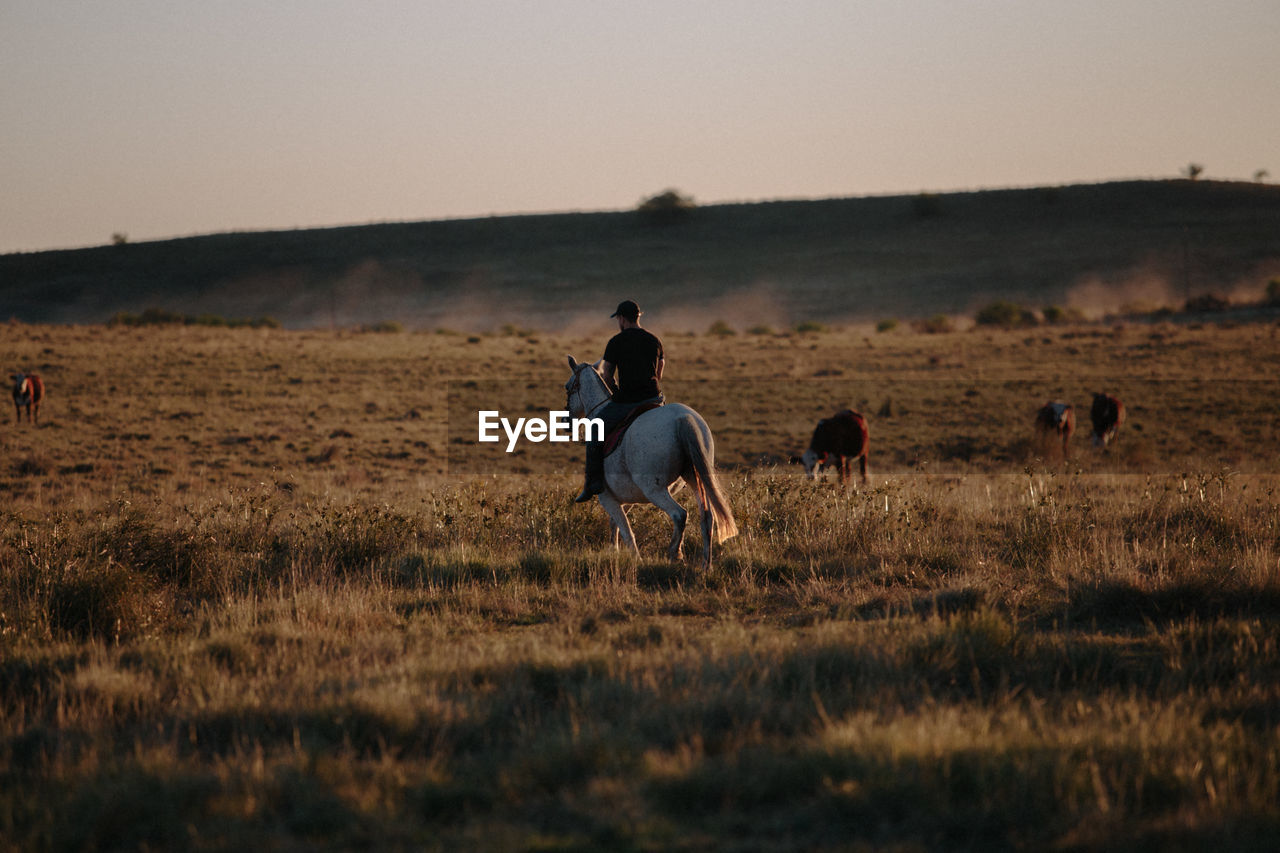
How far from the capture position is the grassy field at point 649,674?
3.86m

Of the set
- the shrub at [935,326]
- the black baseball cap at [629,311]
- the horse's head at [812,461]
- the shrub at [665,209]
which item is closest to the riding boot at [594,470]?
the black baseball cap at [629,311]

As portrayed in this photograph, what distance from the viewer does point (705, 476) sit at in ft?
27.7

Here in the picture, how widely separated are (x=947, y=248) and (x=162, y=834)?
96.7m

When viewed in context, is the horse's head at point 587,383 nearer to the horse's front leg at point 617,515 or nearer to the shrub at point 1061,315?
the horse's front leg at point 617,515

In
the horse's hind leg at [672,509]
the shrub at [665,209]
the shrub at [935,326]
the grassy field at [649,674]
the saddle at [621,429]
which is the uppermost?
the shrub at [665,209]

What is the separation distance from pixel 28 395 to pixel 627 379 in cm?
2187

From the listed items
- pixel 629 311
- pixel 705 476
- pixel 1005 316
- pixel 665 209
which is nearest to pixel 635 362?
pixel 629 311

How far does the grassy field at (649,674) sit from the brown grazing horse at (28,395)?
11.6m

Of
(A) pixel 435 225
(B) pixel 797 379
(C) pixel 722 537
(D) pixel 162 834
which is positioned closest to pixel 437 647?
(D) pixel 162 834

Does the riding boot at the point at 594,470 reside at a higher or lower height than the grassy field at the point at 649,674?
higher

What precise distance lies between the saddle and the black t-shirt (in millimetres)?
188

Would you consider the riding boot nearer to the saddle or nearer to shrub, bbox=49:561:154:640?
the saddle

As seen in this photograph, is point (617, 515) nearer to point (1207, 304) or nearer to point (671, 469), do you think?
point (671, 469)

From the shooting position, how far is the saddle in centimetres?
893
